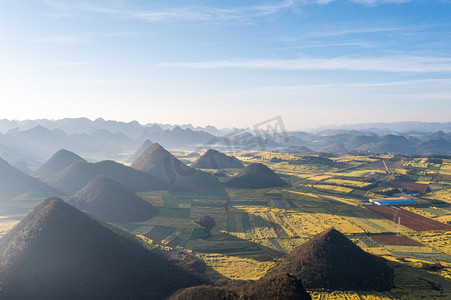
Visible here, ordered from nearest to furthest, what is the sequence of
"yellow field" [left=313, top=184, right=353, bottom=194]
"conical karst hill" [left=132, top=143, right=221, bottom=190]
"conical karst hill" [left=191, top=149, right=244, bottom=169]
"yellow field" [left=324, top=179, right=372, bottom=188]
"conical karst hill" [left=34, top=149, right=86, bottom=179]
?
"yellow field" [left=313, top=184, right=353, bottom=194], "yellow field" [left=324, top=179, right=372, bottom=188], "conical karst hill" [left=132, top=143, right=221, bottom=190], "conical karst hill" [left=34, top=149, right=86, bottom=179], "conical karst hill" [left=191, top=149, right=244, bottom=169]

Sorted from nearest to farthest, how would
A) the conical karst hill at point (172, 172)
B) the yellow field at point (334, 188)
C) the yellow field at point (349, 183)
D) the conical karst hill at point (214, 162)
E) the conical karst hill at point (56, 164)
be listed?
the yellow field at point (334, 188) < the yellow field at point (349, 183) < the conical karst hill at point (172, 172) < the conical karst hill at point (56, 164) < the conical karst hill at point (214, 162)

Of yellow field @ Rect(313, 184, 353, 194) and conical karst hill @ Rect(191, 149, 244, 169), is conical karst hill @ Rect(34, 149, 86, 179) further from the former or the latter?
yellow field @ Rect(313, 184, 353, 194)

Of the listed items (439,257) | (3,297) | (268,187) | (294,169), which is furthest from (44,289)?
(294,169)

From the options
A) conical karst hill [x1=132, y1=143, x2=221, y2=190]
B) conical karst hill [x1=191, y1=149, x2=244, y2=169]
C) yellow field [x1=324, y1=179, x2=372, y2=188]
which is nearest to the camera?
yellow field [x1=324, y1=179, x2=372, y2=188]

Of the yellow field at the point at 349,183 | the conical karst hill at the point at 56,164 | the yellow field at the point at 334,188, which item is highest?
the conical karst hill at the point at 56,164

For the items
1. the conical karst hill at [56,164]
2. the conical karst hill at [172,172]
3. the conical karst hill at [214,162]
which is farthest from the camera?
the conical karst hill at [214,162]

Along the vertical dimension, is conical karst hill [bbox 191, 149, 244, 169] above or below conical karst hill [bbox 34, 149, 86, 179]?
below

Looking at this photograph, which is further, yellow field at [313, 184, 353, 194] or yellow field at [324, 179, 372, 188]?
yellow field at [324, 179, 372, 188]

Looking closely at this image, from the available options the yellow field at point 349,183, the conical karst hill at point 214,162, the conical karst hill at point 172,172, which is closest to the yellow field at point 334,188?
the yellow field at point 349,183

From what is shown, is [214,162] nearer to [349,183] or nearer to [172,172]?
[172,172]

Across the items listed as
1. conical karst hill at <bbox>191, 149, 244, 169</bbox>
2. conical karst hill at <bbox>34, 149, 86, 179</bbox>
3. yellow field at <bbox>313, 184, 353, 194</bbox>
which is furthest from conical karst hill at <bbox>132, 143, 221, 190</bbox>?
yellow field at <bbox>313, 184, 353, 194</bbox>

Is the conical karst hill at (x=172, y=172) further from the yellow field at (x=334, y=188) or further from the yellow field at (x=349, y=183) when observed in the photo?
the yellow field at (x=349, y=183)
